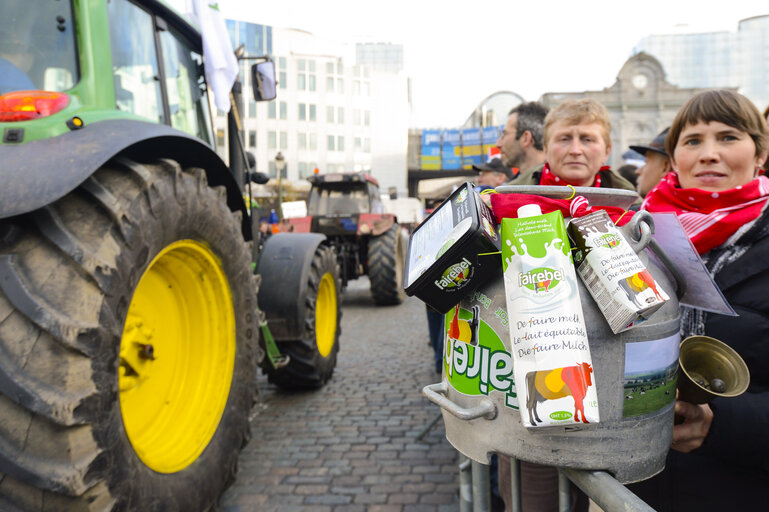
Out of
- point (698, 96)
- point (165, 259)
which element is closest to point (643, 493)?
point (698, 96)

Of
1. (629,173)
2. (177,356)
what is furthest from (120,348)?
(629,173)

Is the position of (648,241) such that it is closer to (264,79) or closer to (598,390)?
(598,390)

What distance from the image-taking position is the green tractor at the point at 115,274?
1.51 meters

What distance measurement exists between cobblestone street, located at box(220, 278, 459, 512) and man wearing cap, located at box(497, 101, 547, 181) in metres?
1.94

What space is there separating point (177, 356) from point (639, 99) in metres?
47.5

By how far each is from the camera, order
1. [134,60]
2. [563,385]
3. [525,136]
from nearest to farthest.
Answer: [563,385] < [134,60] < [525,136]

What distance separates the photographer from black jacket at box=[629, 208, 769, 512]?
1.20m

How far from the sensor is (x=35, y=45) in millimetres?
2205

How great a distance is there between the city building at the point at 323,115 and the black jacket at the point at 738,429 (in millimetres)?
52907

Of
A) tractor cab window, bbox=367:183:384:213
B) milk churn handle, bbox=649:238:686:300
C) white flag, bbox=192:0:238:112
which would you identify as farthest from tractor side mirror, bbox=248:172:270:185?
tractor cab window, bbox=367:183:384:213

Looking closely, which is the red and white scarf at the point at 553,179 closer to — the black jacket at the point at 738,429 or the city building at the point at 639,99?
the black jacket at the point at 738,429

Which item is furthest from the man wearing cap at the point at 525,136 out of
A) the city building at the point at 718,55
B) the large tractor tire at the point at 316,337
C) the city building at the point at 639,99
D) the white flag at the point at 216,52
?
the city building at the point at 718,55

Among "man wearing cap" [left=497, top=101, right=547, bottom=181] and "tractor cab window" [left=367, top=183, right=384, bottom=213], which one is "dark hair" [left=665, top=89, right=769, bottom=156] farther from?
"tractor cab window" [left=367, top=183, right=384, bottom=213]

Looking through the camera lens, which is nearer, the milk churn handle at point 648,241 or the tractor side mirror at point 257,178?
the milk churn handle at point 648,241
